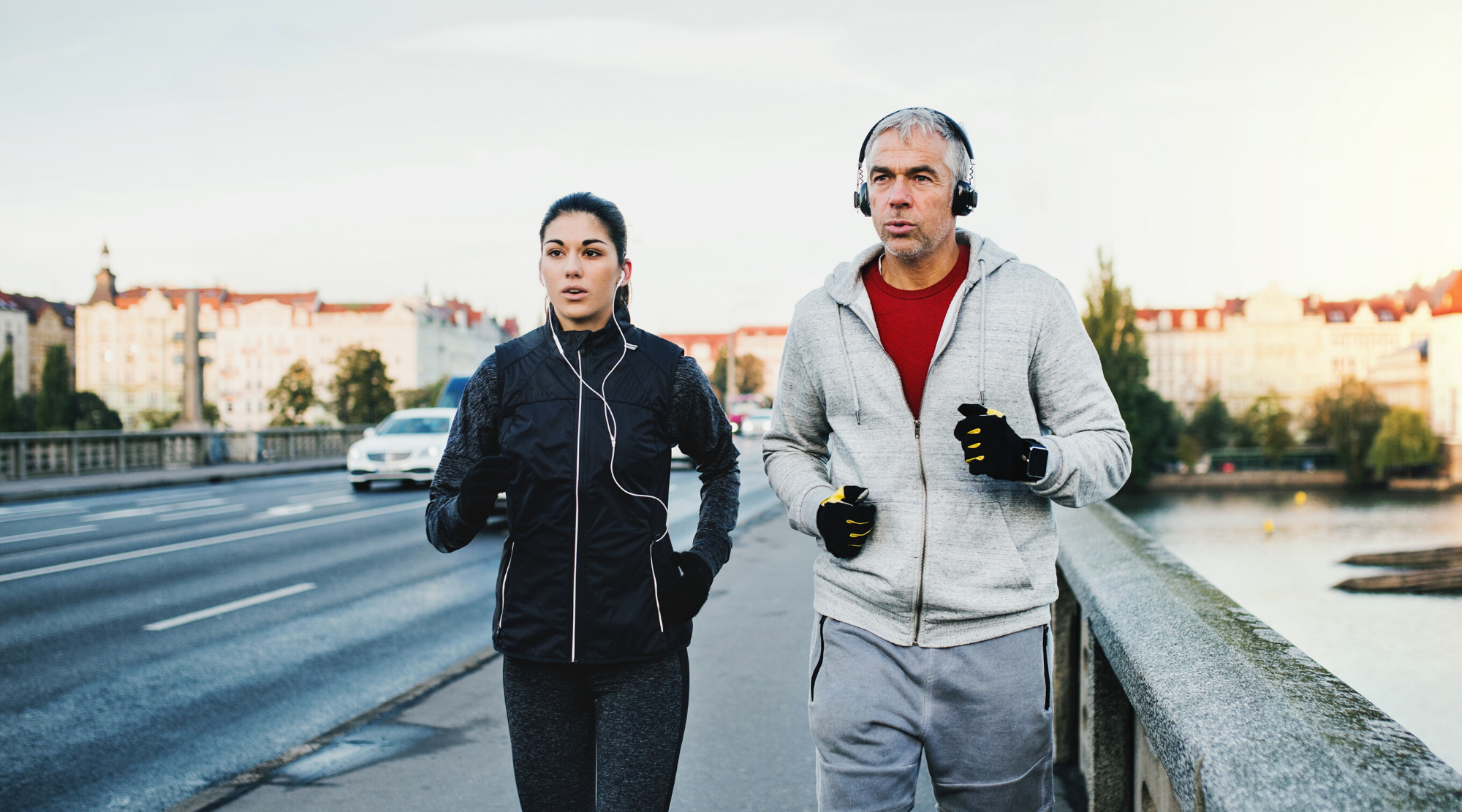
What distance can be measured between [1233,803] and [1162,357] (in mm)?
137383

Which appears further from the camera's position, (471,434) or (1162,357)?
(1162,357)

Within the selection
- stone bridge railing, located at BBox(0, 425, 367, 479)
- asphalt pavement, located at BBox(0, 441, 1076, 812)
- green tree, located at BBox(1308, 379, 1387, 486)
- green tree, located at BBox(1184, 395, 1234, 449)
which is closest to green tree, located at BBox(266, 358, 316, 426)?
stone bridge railing, located at BBox(0, 425, 367, 479)

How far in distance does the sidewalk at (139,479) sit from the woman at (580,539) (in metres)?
20.1

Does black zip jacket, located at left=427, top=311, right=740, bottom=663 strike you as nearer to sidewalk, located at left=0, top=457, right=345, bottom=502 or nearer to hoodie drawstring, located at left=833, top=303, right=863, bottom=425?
hoodie drawstring, located at left=833, top=303, right=863, bottom=425

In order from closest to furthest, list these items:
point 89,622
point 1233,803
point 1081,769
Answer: point 1233,803 < point 1081,769 < point 89,622

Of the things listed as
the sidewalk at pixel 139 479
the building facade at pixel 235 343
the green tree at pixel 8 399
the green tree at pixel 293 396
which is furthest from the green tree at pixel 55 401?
the sidewalk at pixel 139 479

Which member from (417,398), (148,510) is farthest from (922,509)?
(417,398)

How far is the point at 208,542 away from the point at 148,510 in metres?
5.23

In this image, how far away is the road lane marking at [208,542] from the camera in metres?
10.1

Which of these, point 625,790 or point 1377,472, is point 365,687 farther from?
point 1377,472

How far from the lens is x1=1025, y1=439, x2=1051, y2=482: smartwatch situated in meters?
1.97

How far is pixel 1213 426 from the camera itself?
108m

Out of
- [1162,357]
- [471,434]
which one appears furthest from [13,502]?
[1162,357]

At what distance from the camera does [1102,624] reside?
2777 mm
